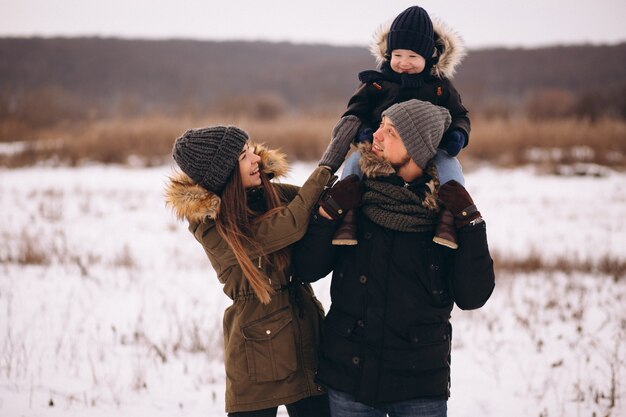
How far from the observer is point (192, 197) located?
2193 mm

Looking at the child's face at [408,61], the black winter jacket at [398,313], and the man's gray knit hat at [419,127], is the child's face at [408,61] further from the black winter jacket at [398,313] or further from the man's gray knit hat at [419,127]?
the black winter jacket at [398,313]

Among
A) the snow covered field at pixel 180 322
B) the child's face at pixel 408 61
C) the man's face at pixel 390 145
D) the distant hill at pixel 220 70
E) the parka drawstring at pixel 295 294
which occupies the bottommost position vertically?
the snow covered field at pixel 180 322

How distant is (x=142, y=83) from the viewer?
152ft

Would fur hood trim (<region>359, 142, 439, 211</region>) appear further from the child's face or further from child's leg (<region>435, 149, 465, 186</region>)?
the child's face

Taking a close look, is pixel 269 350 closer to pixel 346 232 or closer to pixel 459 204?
pixel 346 232

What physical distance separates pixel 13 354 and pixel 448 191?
390 cm

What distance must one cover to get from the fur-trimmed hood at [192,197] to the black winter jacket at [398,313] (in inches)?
19.4

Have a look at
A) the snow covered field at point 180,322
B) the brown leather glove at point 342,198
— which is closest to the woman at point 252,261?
the brown leather glove at point 342,198

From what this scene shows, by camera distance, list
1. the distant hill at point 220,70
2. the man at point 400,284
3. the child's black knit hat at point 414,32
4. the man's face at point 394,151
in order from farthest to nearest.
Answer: the distant hill at point 220,70 < the child's black knit hat at point 414,32 < the man's face at point 394,151 < the man at point 400,284

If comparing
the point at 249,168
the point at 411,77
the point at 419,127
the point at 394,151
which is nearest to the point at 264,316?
the point at 249,168

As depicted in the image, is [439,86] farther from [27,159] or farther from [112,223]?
[27,159]

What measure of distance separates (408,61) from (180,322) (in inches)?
139

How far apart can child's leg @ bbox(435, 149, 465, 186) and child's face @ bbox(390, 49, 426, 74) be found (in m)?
0.54

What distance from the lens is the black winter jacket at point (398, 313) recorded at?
1.93 meters
